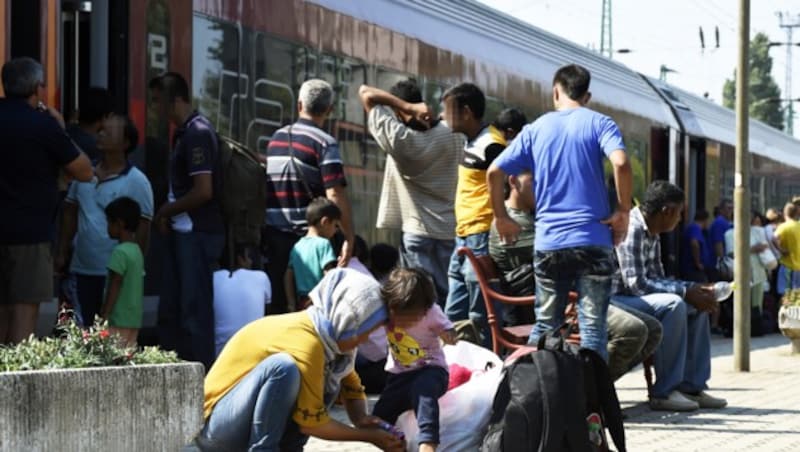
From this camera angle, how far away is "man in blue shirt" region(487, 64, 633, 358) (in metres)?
7.82

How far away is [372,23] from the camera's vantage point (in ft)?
40.7

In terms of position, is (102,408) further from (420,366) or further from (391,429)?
(420,366)

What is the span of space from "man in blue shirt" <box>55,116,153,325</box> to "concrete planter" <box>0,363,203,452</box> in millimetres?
3563

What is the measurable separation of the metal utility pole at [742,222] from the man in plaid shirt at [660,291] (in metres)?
3.24

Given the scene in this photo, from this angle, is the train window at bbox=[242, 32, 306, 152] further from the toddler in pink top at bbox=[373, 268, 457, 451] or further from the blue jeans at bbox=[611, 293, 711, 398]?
the toddler in pink top at bbox=[373, 268, 457, 451]

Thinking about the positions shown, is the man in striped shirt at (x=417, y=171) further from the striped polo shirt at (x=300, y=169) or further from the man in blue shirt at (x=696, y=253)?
the man in blue shirt at (x=696, y=253)

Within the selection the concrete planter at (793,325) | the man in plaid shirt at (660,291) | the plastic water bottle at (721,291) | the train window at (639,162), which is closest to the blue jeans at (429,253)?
the man in plaid shirt at (660,291)

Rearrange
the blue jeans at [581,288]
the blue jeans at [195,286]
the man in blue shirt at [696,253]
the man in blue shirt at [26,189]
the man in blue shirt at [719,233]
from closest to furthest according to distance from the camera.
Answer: the man in blue shirt at [26,189] < the blue jeans at [581,288] < the blue jeans at [195,286] < the man in blue shirt at [696,253] < the man in blue shirt at [719,233]

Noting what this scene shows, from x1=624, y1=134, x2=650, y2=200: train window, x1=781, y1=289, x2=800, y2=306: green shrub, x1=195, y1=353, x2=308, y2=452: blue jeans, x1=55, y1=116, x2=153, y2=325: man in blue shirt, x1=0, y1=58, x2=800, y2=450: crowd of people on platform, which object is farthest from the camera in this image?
x1=624, y1=134, x2=650, y2=200: train window

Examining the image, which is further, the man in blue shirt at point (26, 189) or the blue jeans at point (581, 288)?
the blue jeans at point (581, 288)

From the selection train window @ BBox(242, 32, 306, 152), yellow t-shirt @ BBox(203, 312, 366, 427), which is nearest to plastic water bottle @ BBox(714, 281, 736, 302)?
train window @ BBox(242, 32, 306, 152)

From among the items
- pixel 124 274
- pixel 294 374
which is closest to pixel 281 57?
pixel 124 274

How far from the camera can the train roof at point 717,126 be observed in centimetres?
2403

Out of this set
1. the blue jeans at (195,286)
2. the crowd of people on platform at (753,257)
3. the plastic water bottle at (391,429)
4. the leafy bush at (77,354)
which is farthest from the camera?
the crowd of people on platform at (753,257)
